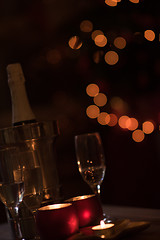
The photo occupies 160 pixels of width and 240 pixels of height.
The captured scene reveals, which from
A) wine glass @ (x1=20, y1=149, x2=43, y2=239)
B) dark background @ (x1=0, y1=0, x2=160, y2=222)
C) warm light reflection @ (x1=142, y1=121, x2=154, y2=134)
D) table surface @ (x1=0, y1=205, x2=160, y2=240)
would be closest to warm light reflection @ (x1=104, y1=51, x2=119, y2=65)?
dark background @ (x1=0, y1=0, x2=160, y2=222)

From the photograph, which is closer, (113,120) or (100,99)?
(113,120)

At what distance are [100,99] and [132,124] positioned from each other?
1.56 feet

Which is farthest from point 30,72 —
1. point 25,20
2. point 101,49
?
point 101,49

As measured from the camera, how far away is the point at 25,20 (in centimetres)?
323

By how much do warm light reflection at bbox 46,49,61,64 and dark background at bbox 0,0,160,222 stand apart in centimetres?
2

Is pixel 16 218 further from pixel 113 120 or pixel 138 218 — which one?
pixel 113 120

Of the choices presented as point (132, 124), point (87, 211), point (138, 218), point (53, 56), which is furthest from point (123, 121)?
point (87, 211)

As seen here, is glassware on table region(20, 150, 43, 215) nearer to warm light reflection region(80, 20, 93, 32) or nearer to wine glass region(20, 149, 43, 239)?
wine glass region(20, 149, 43, 239)

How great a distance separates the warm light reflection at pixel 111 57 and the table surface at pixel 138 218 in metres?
1.79

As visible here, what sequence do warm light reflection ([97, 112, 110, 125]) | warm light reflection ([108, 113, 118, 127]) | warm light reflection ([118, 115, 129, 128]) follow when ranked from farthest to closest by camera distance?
warm light reflection ([97, 112, 110, 125]) < warm light reflection ([108, 113, 118, 127]) < warm light reflection ([118, 115, 129, 128])

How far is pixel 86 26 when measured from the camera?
3.07 meters

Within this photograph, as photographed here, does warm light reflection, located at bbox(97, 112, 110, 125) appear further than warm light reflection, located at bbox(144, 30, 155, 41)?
Yes

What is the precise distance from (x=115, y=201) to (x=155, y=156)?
1.27ft

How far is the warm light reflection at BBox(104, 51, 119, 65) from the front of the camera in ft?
9.11
